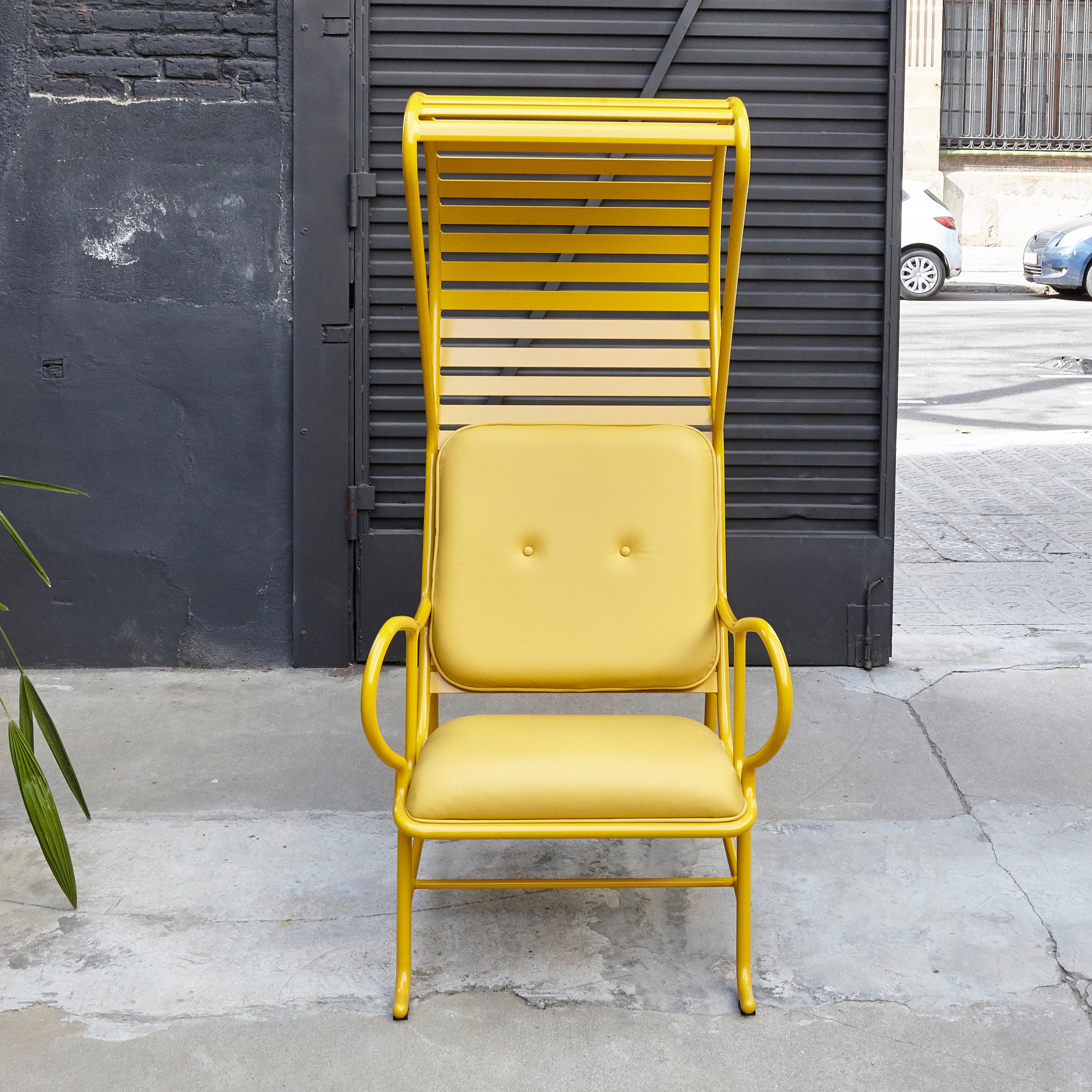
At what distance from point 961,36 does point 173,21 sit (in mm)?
22647

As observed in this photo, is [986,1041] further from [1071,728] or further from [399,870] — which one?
[1071,728]

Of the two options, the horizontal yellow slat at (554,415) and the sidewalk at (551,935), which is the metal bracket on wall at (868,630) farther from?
the horizontal yellow slat at (554,415)

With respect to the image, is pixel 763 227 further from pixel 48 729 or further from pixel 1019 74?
pixel 1019 74

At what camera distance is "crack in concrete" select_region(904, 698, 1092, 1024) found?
263 centimetres

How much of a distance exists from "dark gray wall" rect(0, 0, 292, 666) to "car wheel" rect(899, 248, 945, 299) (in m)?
13.3

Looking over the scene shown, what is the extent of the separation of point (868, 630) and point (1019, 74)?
74.0 ft

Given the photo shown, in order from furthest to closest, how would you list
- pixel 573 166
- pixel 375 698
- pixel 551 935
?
pixel 573 166 < pixel 551 935 < pixel 375 698

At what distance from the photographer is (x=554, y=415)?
330 cm

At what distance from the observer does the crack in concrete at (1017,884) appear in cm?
263

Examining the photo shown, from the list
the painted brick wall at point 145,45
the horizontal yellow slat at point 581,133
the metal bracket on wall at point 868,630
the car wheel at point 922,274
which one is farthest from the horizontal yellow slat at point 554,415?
the car wheel at point 922,274

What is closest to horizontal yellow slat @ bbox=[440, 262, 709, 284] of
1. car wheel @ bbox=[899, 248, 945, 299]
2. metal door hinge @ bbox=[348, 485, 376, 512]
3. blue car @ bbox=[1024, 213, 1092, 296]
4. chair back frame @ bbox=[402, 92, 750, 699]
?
chair back frame @ bbox=[402, 92, 750, 699]

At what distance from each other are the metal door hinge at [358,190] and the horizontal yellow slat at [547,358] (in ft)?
3.99

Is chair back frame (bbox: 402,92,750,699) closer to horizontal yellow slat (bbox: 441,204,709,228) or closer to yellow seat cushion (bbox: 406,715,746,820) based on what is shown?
horizontal yellow slat (bbox: 441,204,709,228)

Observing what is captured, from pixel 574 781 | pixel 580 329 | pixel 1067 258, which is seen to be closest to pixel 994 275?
pixel 1067 258
